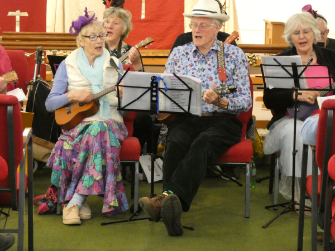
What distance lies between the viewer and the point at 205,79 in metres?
3.63

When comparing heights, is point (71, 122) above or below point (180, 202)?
above

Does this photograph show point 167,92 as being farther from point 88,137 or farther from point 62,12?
point 62,12

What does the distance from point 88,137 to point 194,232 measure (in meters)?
0.94

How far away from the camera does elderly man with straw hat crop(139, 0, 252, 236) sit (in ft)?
9.69

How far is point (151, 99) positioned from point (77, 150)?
0.66 metres

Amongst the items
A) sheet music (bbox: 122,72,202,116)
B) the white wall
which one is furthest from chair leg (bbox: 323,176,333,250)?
the white wall

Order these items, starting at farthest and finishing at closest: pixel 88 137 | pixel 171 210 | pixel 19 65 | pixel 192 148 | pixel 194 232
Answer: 1. pixel 19 65
2. pixel 88 137
3. pixel 192 148
4. pixel 194 232
5. pixel 171 210

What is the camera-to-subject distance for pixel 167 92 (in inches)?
124

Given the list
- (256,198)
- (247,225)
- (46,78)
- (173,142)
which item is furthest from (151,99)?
(46,78)

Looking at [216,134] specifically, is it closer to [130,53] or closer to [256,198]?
[256,198]

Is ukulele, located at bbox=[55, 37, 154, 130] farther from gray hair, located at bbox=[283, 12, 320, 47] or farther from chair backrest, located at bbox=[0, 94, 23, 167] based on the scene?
gray hair, located at bbox=[283, 12, 320, 47]

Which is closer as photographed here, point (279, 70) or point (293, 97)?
point (279, 70)

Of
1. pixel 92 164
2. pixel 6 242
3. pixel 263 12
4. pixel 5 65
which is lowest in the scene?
pixel 6 242

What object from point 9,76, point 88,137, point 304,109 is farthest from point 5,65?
point 304,109
